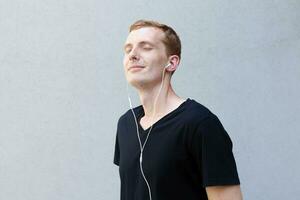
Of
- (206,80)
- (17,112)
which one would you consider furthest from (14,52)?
(206,80)

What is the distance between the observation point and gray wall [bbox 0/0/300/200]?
2.52m

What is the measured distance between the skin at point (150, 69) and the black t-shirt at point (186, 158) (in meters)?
0.10

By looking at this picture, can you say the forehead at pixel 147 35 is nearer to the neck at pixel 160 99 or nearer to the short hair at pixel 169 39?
the short hair at pixel 169 39

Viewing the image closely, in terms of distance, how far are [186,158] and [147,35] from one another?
52 cm

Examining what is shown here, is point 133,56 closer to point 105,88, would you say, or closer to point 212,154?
point 212,154

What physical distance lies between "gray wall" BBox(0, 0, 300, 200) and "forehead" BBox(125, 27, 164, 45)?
992 millimetres

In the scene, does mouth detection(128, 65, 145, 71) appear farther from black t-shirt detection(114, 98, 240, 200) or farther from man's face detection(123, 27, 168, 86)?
black t-shirt detection(114, 98, 240, 200)

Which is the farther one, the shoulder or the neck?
the neck

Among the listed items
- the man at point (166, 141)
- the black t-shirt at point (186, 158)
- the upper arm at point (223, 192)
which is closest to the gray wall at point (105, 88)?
the man at point (166, 141)

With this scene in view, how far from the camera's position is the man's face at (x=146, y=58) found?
1525 millimetres

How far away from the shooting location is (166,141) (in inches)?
55.1

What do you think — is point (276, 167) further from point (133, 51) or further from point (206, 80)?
point (133, 51)

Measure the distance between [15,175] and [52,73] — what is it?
694 mm

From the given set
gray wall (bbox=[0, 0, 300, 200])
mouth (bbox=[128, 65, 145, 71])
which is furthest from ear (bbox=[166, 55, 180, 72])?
gray wall (bbox=[0, 0, 300, 200])
